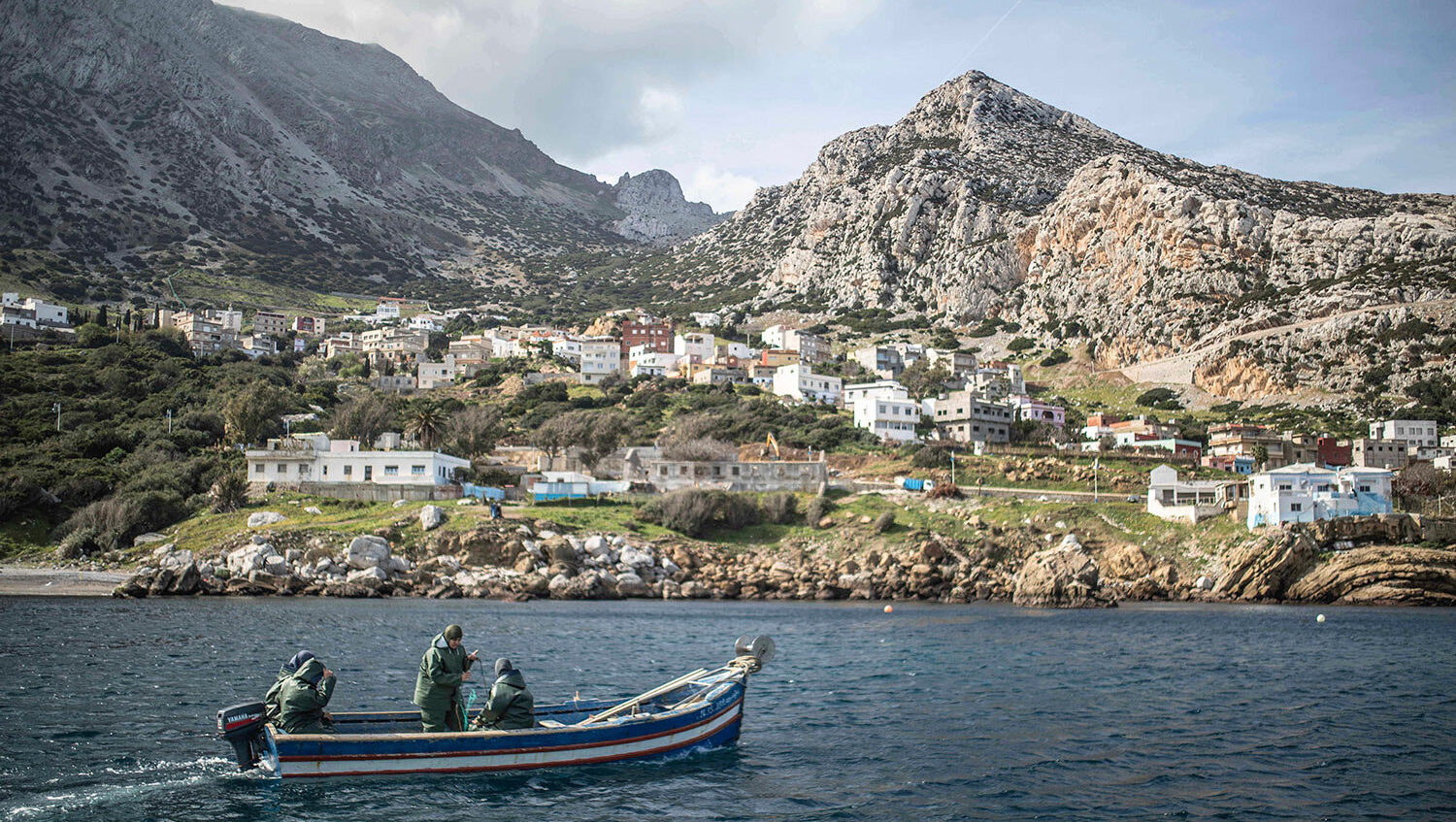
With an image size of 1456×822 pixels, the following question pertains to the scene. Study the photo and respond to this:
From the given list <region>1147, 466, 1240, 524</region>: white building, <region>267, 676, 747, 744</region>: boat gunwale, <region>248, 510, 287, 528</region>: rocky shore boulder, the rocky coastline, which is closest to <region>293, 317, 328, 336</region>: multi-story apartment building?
<region>248, 510, 287, 528</region>: rocky shore boulder

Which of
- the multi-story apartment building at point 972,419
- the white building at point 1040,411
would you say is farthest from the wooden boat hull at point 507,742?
the white building at point 1040,411

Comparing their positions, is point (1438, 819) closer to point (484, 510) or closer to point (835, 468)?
point (484, 510)

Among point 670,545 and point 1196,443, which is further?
point 1196,443

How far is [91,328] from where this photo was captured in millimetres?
108312

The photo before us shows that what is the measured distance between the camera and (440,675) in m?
17.5

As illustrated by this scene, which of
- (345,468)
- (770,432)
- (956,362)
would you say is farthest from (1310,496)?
(956,362)

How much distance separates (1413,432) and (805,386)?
5626 cm

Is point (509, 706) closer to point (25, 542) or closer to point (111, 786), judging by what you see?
point (111, 786)

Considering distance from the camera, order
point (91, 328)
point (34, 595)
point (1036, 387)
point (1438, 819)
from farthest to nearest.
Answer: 1. point (1036, 387)
2. point (91, 328)
3. point (34, 595)
4. point (1438, 819)

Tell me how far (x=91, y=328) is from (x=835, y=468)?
82070 millimetres

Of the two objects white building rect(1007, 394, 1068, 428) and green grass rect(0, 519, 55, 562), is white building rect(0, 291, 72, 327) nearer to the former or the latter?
green grass rect(0, 519, 55, 562)

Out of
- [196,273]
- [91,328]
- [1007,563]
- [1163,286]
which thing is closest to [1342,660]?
[1007,563]

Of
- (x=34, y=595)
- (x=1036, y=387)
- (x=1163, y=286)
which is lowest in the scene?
(x=34, y=595)

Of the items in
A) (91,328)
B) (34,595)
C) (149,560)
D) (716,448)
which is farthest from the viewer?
(91,328)
